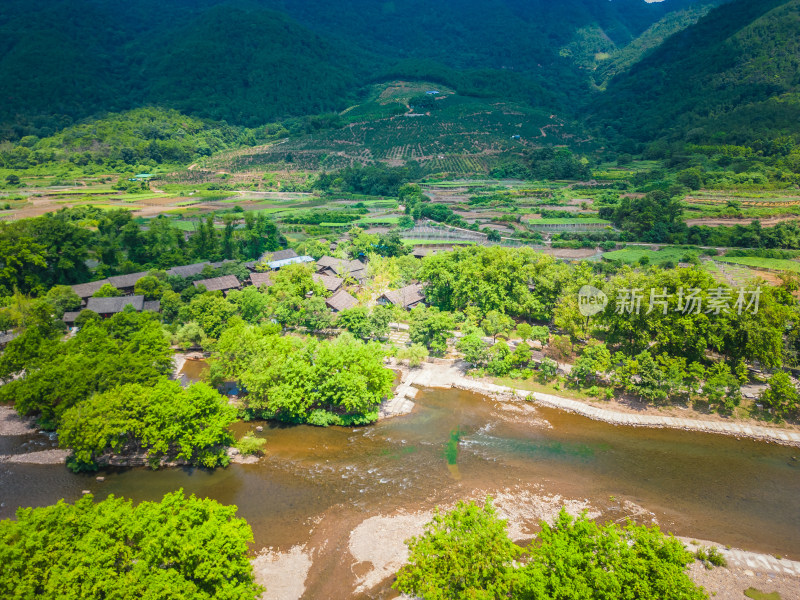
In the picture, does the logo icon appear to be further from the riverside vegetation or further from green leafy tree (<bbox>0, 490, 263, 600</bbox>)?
green leafy tree (<bbox>0, 490, 263, 600</bbox>)

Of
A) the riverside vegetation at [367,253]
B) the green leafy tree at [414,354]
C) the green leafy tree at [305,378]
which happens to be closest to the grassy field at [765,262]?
the riverside vegetation at [367,253]

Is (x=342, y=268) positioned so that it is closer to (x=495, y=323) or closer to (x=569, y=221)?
(x=495, y=323)

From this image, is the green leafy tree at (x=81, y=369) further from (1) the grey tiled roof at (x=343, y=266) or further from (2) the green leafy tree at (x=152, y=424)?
(1) the grey tiled roof at (x=343, y=266)

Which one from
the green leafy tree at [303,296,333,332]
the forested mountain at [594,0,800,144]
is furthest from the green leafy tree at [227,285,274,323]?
the forested mountain at [594,0,800,144]

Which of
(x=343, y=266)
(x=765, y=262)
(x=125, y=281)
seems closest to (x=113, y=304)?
(x=125, y=281)

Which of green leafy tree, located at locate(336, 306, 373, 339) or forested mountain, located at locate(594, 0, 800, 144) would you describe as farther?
forested mountain, located at locate(594, 0, 800, 144)

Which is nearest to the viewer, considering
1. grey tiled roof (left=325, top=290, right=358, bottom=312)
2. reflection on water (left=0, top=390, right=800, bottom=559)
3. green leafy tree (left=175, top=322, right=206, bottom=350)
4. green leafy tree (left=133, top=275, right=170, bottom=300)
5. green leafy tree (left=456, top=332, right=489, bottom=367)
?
reflection on water (left=0, top=390, right=800, bottom=559)

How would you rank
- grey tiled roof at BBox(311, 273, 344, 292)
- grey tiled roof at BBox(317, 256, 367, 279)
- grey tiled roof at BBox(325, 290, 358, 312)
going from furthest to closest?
1. grey tiled roof at BBox(317, 256, 367, 279)
2. grey tiled roof at BBox(311, 273, 344, 292)
3. grey tiled roof at BBox(325, 290, 358, 312)
